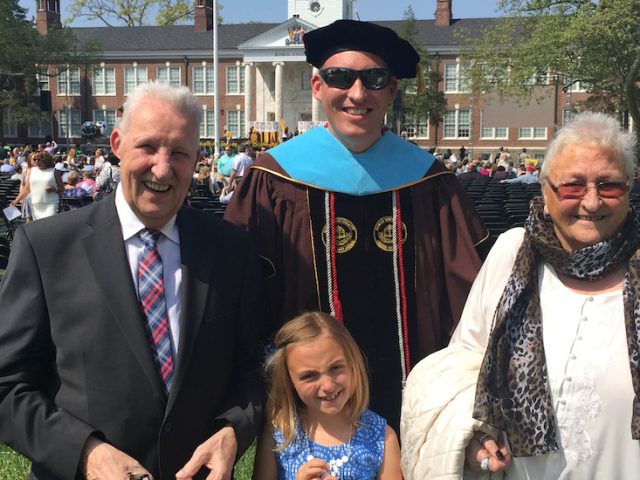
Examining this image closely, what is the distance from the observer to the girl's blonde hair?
2488mm

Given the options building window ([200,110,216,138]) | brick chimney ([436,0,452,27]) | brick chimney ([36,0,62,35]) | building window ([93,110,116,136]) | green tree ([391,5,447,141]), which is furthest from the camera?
brick chimney ([36,0,62,35])

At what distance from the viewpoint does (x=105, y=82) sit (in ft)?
196

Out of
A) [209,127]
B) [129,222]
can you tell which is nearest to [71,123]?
[209,127]

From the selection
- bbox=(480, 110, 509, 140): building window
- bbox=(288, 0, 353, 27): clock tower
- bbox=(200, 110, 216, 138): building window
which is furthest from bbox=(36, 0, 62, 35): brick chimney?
bbox=(480, 110, 509, 140): building window

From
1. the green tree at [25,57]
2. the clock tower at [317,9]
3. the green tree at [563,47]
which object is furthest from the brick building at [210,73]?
the green tree at [563,47]

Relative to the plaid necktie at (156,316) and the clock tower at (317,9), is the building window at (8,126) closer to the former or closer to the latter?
the clock tower at (317,9)

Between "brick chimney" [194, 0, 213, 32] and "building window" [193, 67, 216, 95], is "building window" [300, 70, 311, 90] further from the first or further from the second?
"brick chimney" [194, 0, 213, 32]

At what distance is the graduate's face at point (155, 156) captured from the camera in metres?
2.08

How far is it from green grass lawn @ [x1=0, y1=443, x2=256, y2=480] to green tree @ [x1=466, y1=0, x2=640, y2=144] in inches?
838

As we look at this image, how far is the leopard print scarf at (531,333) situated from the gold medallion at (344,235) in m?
0.83

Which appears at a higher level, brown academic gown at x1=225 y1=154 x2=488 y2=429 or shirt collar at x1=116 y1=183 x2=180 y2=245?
shirt collar at x1=116 y1=183 x2=180 y2=245

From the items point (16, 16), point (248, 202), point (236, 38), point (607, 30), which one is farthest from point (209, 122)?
point (248, 202)

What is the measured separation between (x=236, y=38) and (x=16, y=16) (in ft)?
59.3

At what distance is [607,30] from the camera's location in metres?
22.4
